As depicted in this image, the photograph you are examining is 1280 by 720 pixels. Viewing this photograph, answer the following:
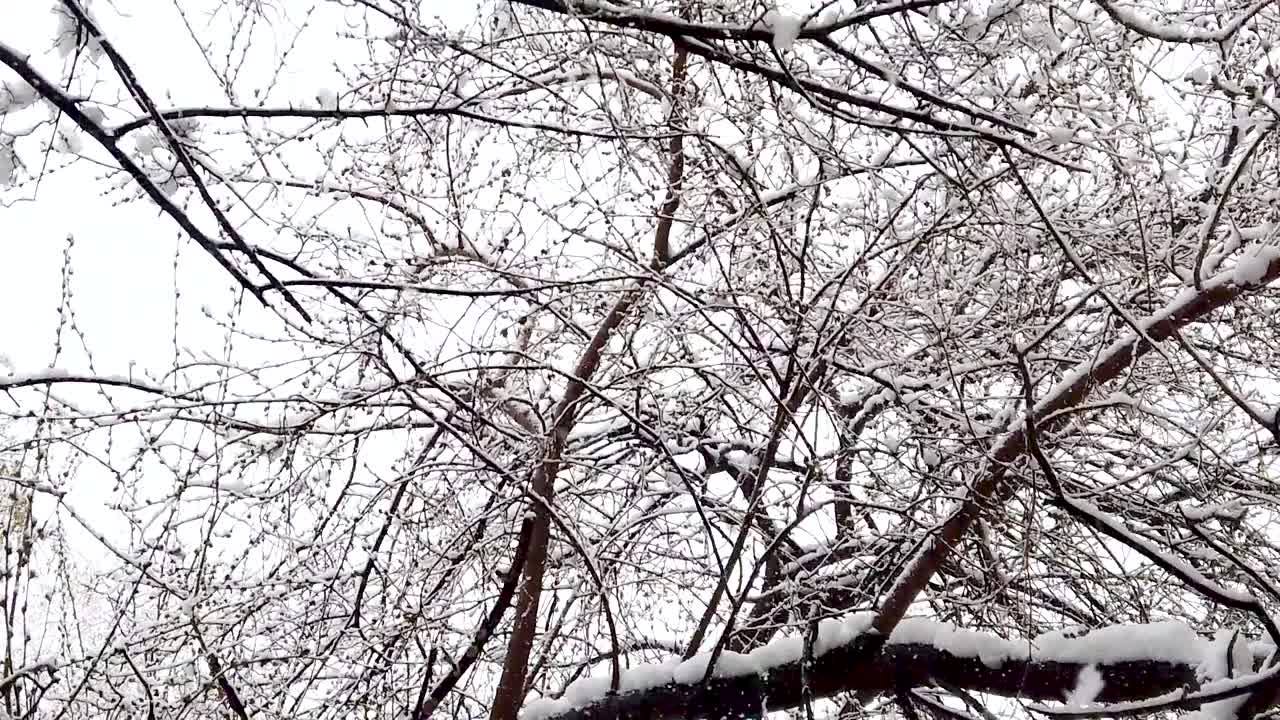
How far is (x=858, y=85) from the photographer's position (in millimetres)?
3451

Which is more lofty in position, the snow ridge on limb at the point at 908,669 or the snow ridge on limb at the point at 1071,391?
the snow ridge on limb at the point at 1071,391

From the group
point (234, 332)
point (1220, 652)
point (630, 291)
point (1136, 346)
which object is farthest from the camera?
point (234, 332)

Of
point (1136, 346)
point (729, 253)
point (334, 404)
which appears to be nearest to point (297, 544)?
point (334, 404)

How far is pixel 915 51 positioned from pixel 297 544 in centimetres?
315

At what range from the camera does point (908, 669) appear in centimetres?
400

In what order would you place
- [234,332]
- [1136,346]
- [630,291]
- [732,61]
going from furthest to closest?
[234,332], [630,291], [1136,346], [732,61]

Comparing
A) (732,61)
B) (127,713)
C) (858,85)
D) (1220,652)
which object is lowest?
(1220,652)

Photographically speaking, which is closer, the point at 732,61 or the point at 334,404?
the point at 732,61

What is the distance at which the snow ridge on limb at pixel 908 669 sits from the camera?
3531mm

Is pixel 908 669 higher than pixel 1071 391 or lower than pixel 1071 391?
lower

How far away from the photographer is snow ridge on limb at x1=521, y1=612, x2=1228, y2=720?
3.53 m

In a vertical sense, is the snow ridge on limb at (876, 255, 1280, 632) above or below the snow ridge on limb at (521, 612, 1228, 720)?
above

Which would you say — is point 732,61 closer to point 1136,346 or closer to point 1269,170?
point 1136,346

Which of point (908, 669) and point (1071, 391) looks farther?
point (908, 669)
